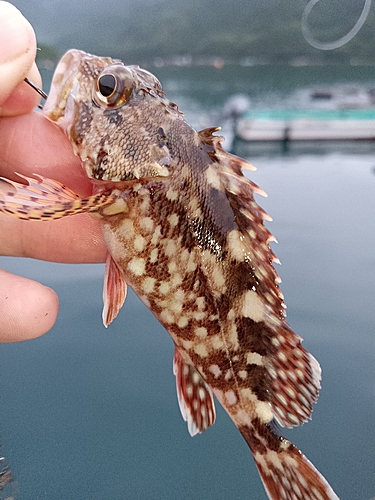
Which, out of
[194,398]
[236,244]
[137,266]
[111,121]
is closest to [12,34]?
[111,121]

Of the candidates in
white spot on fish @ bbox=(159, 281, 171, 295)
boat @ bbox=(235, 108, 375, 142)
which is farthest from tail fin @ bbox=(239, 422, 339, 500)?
boat @ bbox=(235, 108, 375, 142)

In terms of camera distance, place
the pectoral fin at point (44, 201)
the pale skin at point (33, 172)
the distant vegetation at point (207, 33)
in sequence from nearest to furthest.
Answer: the pectoral fin at point (44, 201) < the pale skin at point (33, 172) < the distant vegetation at point (207, 33)

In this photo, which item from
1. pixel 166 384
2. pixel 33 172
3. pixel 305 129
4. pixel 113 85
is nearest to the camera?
pixel 113 85

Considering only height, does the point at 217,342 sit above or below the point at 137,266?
below

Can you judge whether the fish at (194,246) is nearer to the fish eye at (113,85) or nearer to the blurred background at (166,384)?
the fish eye at (113,85)

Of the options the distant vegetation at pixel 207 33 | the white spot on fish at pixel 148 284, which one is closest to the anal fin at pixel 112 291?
the white spot on fish at pixel 148 284

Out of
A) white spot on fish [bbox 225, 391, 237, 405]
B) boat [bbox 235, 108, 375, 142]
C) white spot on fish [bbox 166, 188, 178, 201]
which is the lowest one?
white spot on fish [bbox 225, 391, 237, 405]

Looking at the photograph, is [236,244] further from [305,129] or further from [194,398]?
[305,129]

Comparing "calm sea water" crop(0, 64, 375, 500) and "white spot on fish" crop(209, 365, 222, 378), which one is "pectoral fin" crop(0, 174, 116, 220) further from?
"calm sea water" crop(0, 64, 375, 500)
